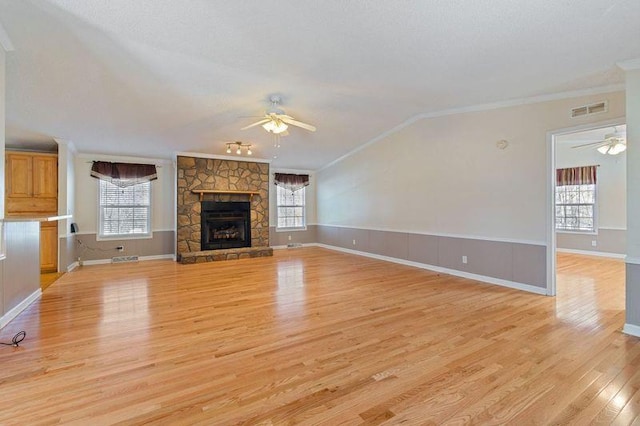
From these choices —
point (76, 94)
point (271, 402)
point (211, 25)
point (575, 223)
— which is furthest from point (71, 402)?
point (575, 223)

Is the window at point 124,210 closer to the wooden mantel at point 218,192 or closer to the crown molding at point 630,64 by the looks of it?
the wooden mantel at point 218,192

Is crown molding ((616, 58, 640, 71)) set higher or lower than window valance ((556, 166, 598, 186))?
higher

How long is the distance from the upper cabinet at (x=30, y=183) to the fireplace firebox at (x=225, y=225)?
2779mm

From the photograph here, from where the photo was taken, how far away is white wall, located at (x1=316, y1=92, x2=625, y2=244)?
14.3 ft

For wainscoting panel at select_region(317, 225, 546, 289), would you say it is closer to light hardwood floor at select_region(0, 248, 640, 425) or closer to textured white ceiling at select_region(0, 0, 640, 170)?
light hardwood floor at select_region(0, 248, 640, 425)

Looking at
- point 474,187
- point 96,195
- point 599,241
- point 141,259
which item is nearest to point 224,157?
point 96,195

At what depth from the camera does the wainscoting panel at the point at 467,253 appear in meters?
4.47

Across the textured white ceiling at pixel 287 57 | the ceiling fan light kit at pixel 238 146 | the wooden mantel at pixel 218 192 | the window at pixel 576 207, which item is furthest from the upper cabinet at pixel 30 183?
the window at pixel 576 207

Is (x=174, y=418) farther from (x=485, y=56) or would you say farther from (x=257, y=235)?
(x=257, y=235)

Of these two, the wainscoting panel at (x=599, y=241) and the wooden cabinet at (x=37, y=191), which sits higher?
the wooden cabinet at (x=37, y=191)

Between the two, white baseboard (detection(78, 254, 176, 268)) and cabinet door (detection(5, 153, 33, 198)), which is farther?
white baseboard (detection(78, 254, 176, 268))

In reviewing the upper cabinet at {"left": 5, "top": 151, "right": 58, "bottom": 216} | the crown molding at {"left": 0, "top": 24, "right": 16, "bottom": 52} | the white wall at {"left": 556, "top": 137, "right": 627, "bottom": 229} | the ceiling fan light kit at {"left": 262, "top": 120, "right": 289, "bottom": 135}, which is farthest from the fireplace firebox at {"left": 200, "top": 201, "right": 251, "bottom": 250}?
the white wall at {"left": 556, "top": 137, "right": 627, "bottom": 229}

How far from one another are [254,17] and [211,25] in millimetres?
422

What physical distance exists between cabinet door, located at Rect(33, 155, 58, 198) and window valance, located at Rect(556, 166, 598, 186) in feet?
37.0
